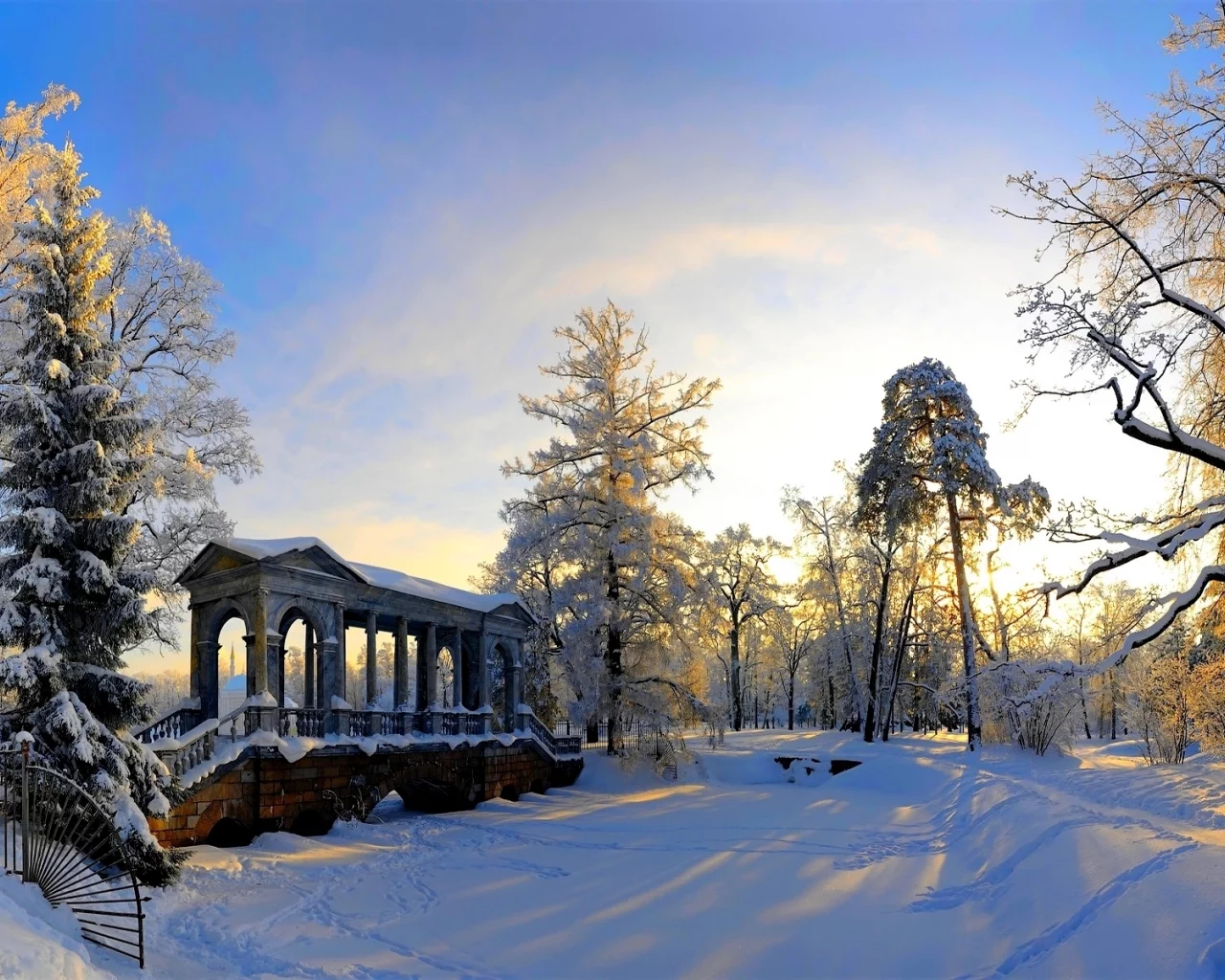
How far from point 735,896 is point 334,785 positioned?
9.82m

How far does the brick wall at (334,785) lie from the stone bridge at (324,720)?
0.03 metres

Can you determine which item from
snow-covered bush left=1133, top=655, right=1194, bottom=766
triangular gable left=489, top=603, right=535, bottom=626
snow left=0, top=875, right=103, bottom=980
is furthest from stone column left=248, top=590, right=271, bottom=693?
snow-covered bush left=1133, top=655, right=1194, bottom=766

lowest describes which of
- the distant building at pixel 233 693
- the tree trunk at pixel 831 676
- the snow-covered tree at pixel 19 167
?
the distant building at pixel 233 693

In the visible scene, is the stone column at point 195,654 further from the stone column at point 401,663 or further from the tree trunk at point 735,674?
the tree trunk at point 735,674

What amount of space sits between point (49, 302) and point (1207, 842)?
52.6ft

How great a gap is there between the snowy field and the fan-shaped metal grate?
0.38 m

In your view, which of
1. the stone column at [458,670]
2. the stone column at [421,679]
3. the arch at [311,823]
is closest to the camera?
the arch at [311,823]

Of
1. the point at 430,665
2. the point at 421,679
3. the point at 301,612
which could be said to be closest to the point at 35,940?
the point at 301,612

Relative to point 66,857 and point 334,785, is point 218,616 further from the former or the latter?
point 66,857

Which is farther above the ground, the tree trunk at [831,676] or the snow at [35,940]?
the snow at [35,940]

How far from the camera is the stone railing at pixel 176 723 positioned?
56.3ft

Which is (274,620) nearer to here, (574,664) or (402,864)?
(402,864)

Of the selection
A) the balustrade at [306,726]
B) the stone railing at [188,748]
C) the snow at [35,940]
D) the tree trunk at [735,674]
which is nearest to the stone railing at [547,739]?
the balustrade at [306,726]

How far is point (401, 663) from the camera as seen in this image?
26641 millimetres
